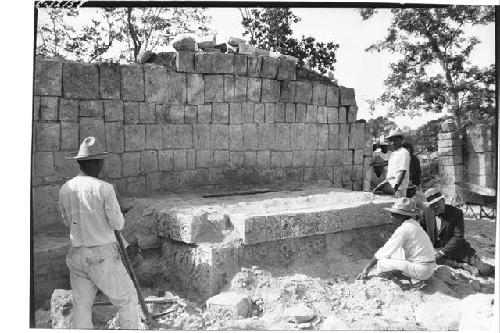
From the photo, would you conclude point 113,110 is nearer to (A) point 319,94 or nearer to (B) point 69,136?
(B) point 69,136

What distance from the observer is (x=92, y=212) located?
14.5 feet

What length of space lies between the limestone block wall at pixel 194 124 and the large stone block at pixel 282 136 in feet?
0.07

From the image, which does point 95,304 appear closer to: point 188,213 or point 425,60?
point 188,213

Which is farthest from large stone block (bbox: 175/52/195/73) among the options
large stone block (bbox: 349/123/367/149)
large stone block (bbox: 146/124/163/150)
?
large stone block (bbox: 349/123/367/149)

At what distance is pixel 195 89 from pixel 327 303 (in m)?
4.17

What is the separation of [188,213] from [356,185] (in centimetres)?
506

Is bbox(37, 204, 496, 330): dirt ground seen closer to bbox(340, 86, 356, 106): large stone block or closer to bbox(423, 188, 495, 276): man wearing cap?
bbox(423, 188, 495, 276): man wearing cap

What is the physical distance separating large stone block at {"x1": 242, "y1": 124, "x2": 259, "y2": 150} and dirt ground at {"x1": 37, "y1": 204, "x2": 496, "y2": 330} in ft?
9.66

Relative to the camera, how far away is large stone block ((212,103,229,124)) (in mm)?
8070

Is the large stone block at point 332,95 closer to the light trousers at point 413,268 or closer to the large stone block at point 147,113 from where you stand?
the large stone block at point 147,113

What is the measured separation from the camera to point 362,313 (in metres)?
5.17

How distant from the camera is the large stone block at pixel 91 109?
664cm

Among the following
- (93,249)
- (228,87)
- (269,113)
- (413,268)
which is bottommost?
(413,268)

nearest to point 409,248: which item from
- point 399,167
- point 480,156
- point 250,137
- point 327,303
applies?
point 327,303
